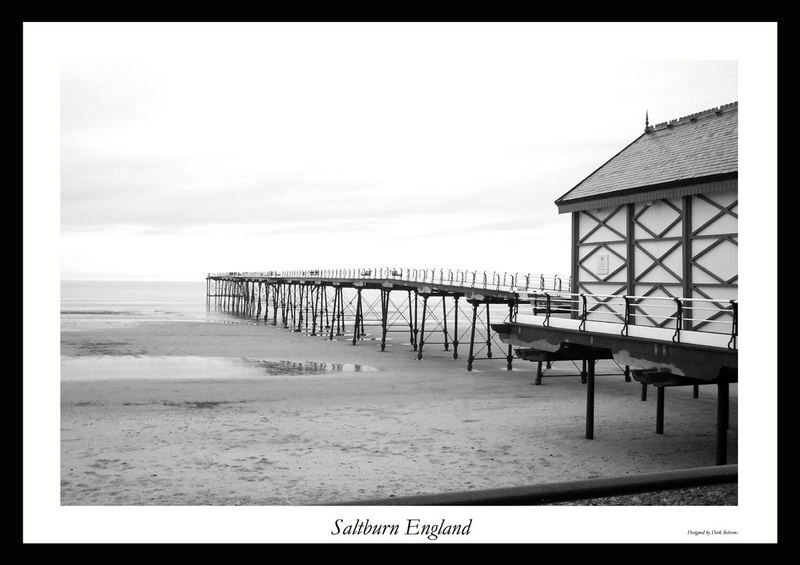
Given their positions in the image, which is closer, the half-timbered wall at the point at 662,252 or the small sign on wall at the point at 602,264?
the half-timbered wall at the point at 662,252

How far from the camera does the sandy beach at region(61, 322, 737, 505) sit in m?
11.0

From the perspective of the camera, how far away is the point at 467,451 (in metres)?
13.2

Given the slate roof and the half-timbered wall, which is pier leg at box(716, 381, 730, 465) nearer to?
the half-timbered wall

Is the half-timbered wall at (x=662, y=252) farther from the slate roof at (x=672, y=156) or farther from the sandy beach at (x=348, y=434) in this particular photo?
the sandy beach at (x=348, y=434)

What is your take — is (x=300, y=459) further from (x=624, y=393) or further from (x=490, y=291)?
(x=490, y=291)

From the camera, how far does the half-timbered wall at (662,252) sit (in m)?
13.5

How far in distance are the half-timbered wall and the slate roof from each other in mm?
492

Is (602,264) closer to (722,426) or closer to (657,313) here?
(657,313)

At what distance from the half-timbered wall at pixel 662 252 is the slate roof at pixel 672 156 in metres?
0.49

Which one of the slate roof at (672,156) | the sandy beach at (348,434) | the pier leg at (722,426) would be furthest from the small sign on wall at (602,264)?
the pier leg at (722,426)

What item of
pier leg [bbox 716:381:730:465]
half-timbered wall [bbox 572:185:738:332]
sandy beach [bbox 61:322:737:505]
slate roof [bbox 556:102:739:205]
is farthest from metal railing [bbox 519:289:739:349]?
slate roof [bbox 556:102:739:205]

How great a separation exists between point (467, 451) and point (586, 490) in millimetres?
9332

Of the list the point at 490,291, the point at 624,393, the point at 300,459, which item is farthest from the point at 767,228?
the point at 490,291

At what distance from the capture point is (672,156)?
16094mm
